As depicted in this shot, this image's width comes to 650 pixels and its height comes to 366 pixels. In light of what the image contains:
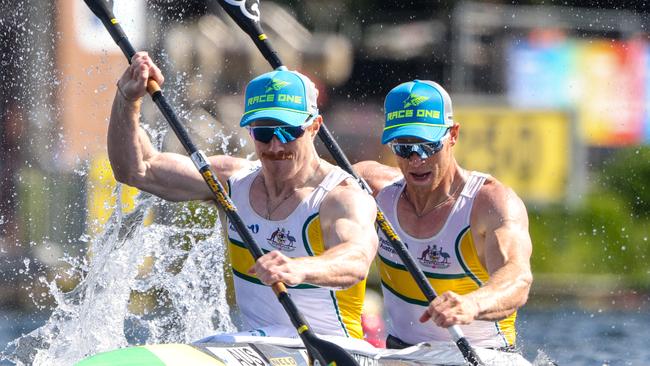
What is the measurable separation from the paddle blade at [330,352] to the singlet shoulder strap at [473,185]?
3.70 feet

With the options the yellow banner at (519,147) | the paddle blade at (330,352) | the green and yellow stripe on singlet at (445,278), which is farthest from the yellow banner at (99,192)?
the paddle blade at (330,352)

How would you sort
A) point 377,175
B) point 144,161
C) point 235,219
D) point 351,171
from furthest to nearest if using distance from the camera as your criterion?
point 377,175
point 351,171
point 144,161
point 235,219

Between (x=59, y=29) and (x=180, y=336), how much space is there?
8619 millimetres

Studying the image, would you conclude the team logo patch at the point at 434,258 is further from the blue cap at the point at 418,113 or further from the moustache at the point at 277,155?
the moustache at the point at 277,155

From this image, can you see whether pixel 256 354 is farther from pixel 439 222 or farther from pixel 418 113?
pixel 418 113

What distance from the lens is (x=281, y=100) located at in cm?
539

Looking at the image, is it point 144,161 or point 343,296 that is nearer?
point 343,296

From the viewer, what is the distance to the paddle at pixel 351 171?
554 cm

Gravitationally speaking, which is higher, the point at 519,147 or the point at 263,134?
the point at 519,147

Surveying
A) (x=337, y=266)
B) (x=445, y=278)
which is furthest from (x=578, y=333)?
(x=337, y=266)

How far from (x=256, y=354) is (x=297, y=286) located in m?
0.59

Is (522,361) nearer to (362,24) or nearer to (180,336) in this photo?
(180,336)

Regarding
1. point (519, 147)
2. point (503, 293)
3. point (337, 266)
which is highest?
point (519, 147)

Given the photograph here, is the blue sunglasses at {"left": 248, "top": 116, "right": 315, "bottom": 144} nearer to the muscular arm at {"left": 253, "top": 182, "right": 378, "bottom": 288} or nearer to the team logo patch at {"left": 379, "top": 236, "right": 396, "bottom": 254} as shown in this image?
the muscular arm at {"left": 253, "top": 182, "right": 378, "bottom": 288}
